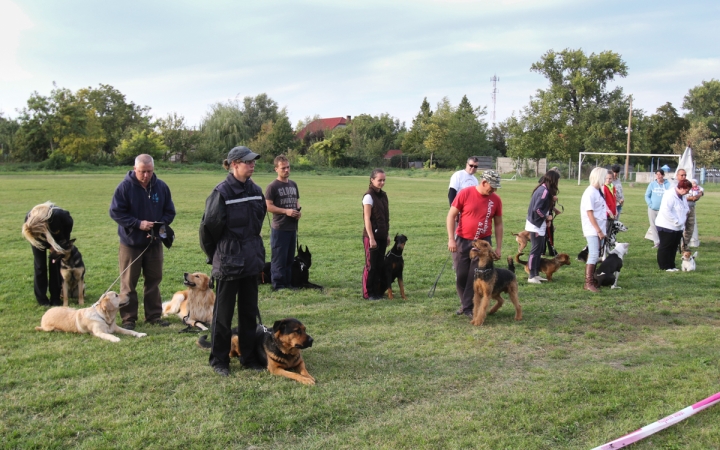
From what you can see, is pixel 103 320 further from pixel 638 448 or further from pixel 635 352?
pixel 635 352

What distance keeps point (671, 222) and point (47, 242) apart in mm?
9705

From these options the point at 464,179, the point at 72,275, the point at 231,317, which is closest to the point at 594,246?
the point at 464,179

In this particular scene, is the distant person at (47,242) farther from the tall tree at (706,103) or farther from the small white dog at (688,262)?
the tall tree at (706,103)

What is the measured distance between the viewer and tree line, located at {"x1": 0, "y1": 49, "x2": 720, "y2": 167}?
4941cm

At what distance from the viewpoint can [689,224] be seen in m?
10.8

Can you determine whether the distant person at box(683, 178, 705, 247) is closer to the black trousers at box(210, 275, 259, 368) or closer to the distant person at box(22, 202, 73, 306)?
the black trousers at box(210, 275, 259, 368)

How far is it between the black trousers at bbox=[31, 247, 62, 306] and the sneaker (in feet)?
11.2

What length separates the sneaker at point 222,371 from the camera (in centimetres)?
454

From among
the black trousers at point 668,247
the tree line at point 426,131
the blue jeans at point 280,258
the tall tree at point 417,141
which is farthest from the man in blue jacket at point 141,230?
the tall tree at point 417,141

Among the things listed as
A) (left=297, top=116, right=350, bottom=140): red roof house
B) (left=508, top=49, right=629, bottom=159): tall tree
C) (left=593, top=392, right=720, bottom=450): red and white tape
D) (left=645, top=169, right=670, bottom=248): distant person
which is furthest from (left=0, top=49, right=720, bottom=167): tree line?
(left=593, top=392, right=720, bottom=450): red and white tape

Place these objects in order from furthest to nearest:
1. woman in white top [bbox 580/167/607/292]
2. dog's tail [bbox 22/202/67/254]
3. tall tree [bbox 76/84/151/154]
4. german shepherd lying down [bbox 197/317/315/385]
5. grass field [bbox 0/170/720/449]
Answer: tall tree [bbox 76/84/151/154]
woman in white top [bbox 580/167/607/292]
dog's tail [bbox 22/202/67/254]
german shepherd lying down [bbox 197/317/315/385]
grass field [bbox 0/170/720/449]

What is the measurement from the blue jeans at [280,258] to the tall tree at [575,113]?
49902mm

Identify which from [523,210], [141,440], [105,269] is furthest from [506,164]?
[141,440]

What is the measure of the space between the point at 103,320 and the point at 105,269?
3749 millimetres
